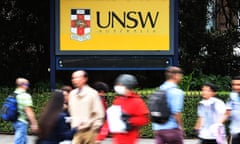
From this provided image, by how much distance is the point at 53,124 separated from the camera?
6.41 metres

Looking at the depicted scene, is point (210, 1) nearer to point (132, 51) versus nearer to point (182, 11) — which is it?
point (182, 11)

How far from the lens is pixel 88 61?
14.6 m

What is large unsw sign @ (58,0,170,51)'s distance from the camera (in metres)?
14.5

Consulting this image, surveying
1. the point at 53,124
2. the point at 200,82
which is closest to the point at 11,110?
the point at 53,124

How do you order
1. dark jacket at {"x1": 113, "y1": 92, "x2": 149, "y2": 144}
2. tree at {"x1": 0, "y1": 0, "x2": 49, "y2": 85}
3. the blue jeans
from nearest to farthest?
dark jacket at {"x1": 113, "y1": 92, "x2": 149, "y2": 144} < the blue jeans < tree at {"x1": 0, "y1": 0, "x2": 49, "y2": 85}

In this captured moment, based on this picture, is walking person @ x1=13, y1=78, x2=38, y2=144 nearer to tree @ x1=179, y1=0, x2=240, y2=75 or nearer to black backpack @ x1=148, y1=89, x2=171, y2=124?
black backpack @ x1=148, y1=89, x2=171, y2=124

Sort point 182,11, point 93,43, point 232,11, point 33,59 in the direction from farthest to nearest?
point 232,11, point 182,11, point 33,59, point 93,43

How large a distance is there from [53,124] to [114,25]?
839 cm

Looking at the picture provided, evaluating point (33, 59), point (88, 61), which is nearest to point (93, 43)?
point (88, 61)

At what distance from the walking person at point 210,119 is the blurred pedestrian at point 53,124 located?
242 centimetres

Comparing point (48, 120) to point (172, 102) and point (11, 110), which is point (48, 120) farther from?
point (11, 110)

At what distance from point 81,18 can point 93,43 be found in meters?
0.74

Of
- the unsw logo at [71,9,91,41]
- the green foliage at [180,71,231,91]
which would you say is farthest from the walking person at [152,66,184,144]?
the green foliage at [180,71,231,91]

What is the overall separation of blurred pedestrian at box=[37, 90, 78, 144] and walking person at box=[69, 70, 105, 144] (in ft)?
5.38
